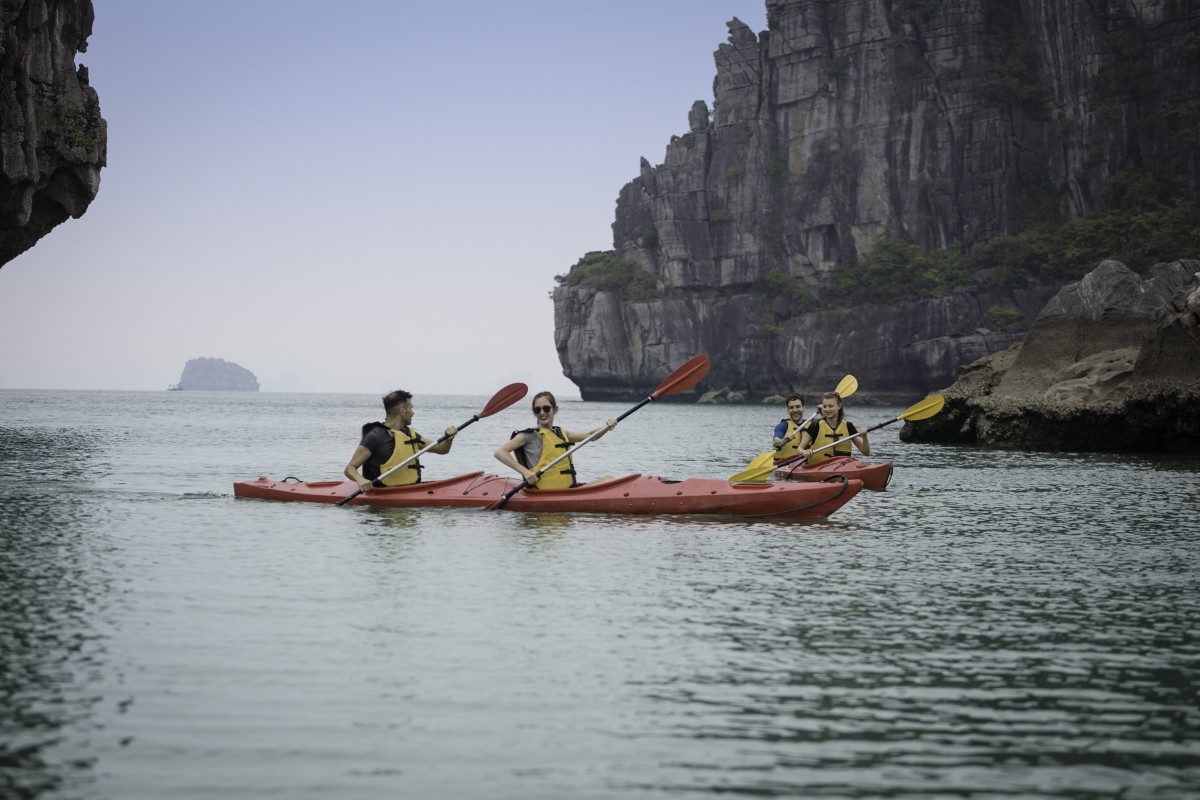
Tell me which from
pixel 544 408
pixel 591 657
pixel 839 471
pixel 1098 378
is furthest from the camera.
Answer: pixel 1098 378

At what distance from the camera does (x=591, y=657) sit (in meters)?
7.54

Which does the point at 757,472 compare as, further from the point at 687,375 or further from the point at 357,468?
→ the point at 357,468

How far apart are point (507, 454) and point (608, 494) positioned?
1.29 m

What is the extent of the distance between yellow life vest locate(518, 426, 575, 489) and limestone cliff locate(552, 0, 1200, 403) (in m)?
79.6

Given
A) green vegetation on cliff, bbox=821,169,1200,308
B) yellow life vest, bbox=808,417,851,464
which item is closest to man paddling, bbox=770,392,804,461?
yellow life vest, bbox=808,417,851,464

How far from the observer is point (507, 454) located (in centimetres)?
1490

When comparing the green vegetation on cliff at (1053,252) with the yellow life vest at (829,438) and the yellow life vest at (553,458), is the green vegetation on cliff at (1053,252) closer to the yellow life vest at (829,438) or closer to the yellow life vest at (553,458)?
the yellow life vest at (829,438)

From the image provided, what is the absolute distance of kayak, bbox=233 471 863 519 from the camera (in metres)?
14.6

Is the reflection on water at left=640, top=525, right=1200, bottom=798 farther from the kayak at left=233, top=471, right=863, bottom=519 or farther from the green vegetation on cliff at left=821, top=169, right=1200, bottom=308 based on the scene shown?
the green vegetation on cliff at left=821, top=169, right=1200, bottom=308

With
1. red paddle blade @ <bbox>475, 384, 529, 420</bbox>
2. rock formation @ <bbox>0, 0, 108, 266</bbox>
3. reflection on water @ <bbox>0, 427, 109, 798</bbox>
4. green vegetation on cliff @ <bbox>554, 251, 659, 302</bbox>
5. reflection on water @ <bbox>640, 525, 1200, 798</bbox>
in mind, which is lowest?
reflection on water @ <bbox>640, 525, 1200, 798</bbox>

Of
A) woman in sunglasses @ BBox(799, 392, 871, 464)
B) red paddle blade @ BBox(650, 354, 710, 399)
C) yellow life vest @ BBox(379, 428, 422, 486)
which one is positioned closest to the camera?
yellow life vest @ BBox(379, 428, 422, 486)

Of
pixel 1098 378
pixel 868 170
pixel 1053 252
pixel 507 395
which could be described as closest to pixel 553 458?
pixel 507 395

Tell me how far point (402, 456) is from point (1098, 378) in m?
22.0

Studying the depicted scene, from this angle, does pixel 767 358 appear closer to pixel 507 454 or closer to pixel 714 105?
pixel 714 105
